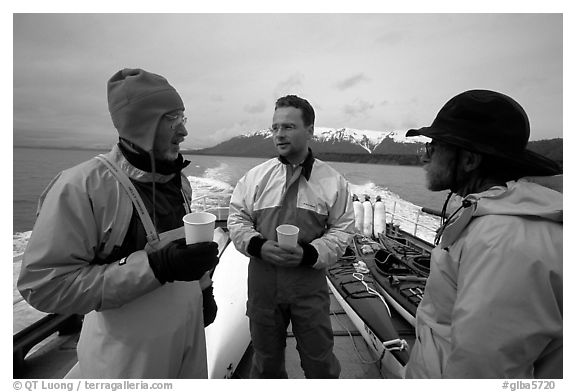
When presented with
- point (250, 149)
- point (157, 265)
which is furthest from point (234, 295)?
point (250, 149)

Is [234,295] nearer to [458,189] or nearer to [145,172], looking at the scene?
[145,172]

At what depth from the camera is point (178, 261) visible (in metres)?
0.97

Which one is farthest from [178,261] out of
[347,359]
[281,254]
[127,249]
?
[347,359]

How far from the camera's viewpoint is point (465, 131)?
37.7 inches

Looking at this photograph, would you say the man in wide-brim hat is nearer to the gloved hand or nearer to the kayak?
the gloved hand

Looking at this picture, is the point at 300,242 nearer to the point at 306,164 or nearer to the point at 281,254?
the point at 281,254

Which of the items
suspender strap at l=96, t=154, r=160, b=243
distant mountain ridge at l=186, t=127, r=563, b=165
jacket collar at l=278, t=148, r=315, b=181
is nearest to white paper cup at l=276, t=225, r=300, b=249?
jacket collar at l=278, t=148, r=315, b=181

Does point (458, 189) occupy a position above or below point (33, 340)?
above

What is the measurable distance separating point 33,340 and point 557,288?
3607mm

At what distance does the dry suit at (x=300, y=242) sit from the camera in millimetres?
1690

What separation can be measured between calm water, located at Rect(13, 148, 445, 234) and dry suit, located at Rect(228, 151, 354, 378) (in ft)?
2.81

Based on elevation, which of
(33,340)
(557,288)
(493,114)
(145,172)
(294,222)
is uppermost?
(493,114)

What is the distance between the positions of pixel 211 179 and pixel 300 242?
1794 cm
